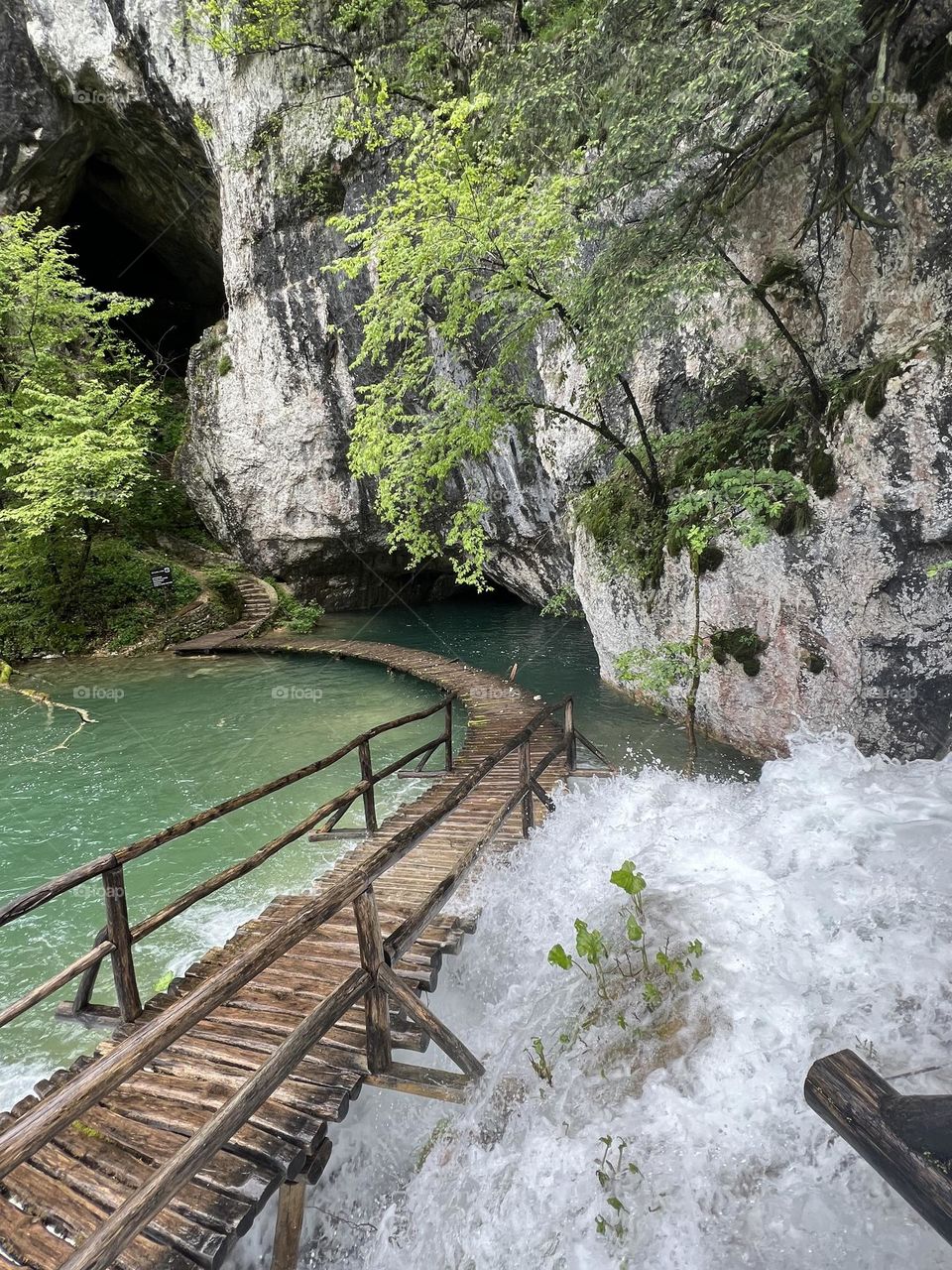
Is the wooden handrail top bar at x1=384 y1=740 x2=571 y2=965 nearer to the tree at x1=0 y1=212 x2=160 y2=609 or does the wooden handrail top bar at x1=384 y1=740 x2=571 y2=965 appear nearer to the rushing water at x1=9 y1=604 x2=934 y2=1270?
the rushing water at x1=9 y1=604 x2=934 y2=1270

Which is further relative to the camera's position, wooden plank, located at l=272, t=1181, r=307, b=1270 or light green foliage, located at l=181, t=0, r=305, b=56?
light green foliage, located at l=181, t=0, r=305, b=56

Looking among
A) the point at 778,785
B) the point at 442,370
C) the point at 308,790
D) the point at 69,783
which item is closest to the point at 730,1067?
the point at 778,785

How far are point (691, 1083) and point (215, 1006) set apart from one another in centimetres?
233

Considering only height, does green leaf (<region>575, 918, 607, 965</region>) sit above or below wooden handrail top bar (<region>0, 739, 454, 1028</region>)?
above

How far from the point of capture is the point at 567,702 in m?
8.40

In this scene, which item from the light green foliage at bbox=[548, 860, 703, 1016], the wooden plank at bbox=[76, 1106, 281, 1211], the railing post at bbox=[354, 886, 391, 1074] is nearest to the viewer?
the wooden plank at bbox=[76, 1106, 281, 1211]

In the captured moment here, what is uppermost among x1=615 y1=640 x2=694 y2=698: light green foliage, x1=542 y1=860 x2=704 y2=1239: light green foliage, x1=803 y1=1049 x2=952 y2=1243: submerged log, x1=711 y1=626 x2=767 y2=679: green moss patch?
x1=711 y1=626 x2=767 y2=679: green moss patch

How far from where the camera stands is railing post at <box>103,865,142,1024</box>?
3947mm

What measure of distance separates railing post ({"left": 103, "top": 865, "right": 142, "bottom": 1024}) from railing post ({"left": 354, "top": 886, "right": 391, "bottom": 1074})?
5.57 feet

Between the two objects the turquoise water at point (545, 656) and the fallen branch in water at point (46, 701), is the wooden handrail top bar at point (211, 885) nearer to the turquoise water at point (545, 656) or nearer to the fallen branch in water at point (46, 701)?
the turquoise water at point (545, 656)

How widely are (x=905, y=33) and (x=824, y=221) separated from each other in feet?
5.51

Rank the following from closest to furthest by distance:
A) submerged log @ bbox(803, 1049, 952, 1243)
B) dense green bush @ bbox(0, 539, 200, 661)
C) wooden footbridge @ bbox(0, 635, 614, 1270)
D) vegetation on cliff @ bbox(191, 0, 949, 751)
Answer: submerged log @ bbox(803, 1049, 952, 1243)
wooden footbridge @ bbox(0, 635, 614, 1270)
vegetation on cliff @ bbox(191, 0, 949, 751)
dense green bush @ bbox(0, 539, 200, 661)

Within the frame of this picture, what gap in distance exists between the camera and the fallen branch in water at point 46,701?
11.9 meters

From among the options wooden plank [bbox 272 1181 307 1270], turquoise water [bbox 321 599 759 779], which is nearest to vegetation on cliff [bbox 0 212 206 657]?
turquoise water [bbox 321 599 759 779]
